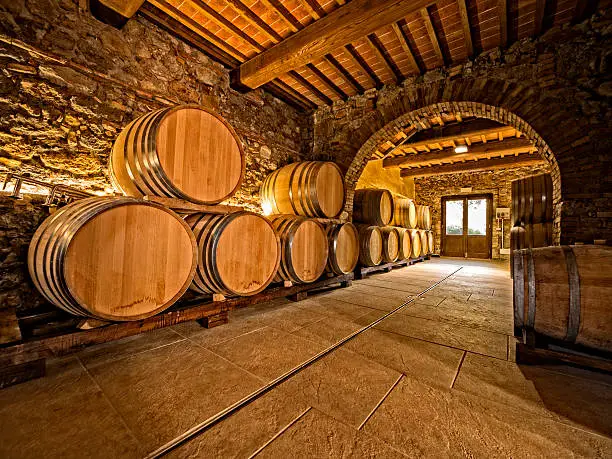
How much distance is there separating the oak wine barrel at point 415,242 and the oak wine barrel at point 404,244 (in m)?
0.21

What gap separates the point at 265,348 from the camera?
6.48 ft

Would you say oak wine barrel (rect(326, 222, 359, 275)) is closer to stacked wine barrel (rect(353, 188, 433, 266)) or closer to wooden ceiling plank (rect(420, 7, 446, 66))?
stacked wine barrel (rect(353, 188, 433, 266))

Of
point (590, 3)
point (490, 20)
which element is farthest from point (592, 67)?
point (490, 20)

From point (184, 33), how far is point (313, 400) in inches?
186

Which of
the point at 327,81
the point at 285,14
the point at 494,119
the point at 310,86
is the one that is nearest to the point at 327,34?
the point at 285,14

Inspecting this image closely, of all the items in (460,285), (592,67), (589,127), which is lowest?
(460,285)

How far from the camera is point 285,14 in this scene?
325 cm

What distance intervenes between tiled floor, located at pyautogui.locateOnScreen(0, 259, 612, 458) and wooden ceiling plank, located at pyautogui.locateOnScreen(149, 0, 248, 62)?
3.89m

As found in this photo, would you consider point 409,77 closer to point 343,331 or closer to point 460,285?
point 460,285

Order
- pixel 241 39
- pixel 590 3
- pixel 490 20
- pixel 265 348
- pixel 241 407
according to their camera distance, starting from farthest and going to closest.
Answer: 1. pixel 241 39
2. pixel 490 20
3. pixel 590 3
4. pixel 265 348
5. pixel 241 407

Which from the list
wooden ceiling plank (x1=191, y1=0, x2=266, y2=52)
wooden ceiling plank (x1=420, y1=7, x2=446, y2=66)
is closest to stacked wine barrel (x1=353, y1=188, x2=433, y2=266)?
wooden ceiling plank (x1=420, y1=7, x2=446, y2=66)

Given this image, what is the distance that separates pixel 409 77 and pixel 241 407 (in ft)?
18.2

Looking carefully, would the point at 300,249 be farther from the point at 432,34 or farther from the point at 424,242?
the point at 424,242

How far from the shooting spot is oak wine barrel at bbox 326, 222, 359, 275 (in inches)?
157
